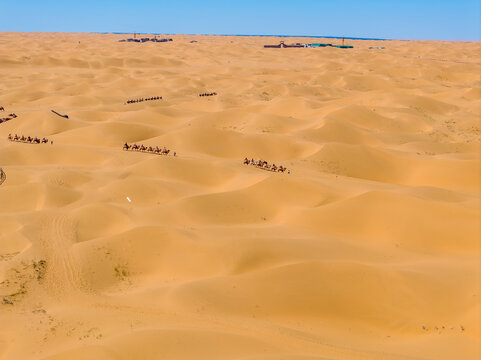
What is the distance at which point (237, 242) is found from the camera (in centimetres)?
1127

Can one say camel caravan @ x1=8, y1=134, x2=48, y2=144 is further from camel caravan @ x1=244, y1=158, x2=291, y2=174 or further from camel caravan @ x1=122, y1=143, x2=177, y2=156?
camel caravan @ x1=244, y1=158, x2=291, y2=174

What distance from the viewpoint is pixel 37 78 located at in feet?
155

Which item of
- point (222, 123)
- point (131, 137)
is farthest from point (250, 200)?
point (222, 123)

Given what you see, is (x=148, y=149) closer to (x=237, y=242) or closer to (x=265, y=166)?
(x=265, y=166)

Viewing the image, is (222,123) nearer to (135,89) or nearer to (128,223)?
(128,223)

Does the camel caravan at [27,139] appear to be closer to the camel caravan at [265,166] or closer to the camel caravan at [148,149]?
the camel caravan at [148,149]

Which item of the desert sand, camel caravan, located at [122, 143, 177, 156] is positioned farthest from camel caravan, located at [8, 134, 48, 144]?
camel caravan, located at [122, 143, 177, 156]

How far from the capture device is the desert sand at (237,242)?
8195mm

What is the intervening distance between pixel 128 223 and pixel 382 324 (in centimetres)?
700

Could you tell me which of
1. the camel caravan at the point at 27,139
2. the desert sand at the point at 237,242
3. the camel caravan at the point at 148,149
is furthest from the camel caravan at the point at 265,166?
the camel caravan at the point at 27,139

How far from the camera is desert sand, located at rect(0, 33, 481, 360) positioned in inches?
323

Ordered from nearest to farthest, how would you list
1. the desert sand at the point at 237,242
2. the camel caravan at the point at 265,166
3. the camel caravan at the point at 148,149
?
the desert sand at the point at 237,242, the camel caravan at the point at 265,166, the camel caravan at the point at 148,149

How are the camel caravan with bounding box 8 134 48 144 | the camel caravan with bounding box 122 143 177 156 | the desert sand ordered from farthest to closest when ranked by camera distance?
1. the camel caravan with bounding box 8 134 48 144
2. the camel caravan with bounding box 122 143 177 156
3. the desert sand

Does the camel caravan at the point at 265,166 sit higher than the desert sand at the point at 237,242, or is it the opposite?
the camel caravan at the point at 265,166
